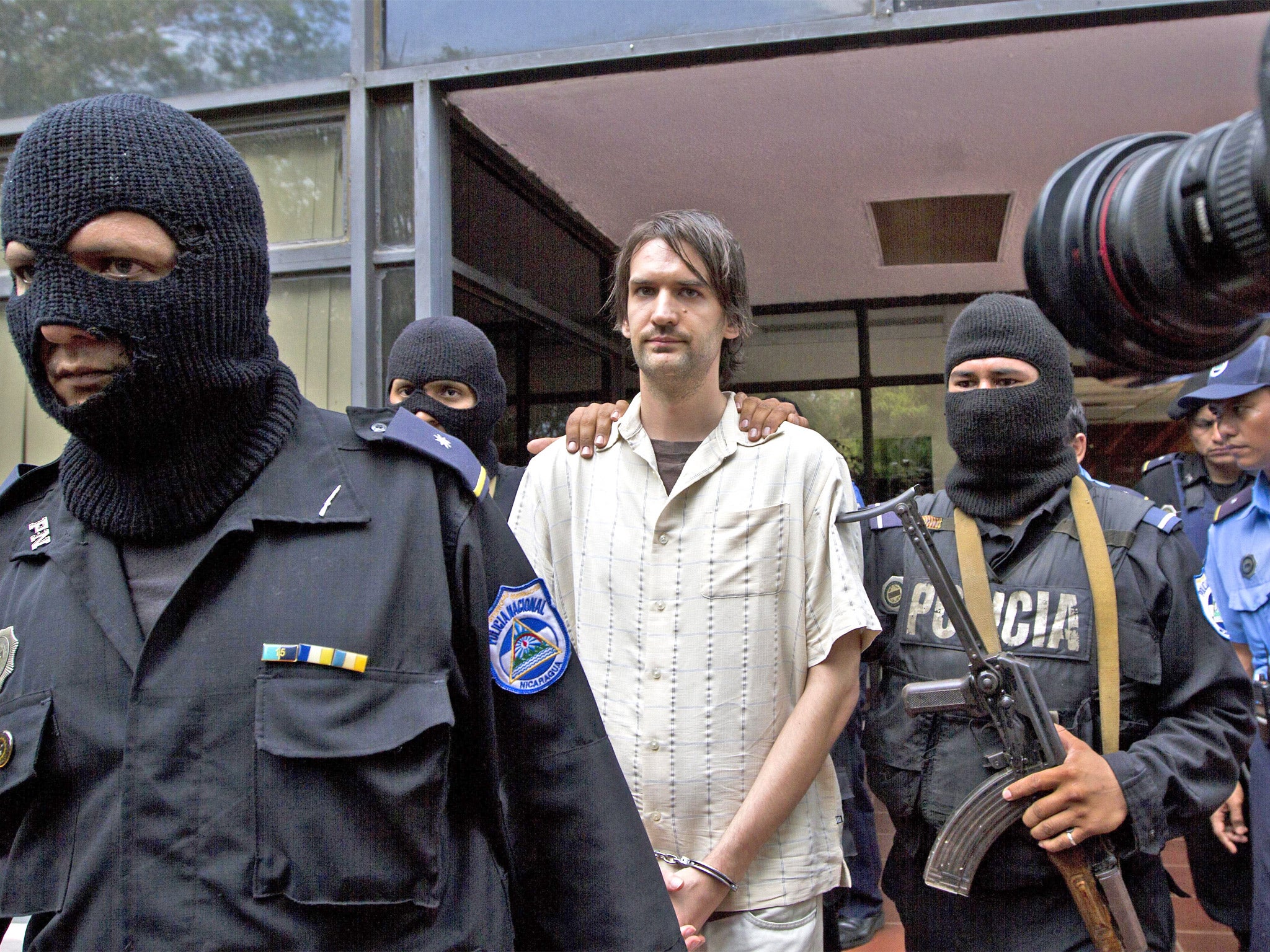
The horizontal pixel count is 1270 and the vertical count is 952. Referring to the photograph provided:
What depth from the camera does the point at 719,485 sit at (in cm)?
208

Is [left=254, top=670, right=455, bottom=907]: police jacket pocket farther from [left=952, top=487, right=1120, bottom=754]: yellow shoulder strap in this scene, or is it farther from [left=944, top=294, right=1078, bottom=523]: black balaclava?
[left=944, top=294, right=1078, bottom=523]: black balaclava

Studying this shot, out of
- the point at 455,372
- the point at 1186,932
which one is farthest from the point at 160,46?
the point at 1186,932

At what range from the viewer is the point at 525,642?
1.39 metres

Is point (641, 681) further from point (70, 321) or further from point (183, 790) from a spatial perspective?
point (70, 321)

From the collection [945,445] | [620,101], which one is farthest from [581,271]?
[945,445]

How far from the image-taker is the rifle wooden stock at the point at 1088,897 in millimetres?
1913

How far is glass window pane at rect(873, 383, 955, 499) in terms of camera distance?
776 cm

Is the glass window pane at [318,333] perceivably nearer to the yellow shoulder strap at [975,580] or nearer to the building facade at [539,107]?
the building facade at [539,107]

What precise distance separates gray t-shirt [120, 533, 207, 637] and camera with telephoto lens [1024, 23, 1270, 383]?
1107 millimetres

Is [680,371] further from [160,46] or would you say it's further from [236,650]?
[160,46]

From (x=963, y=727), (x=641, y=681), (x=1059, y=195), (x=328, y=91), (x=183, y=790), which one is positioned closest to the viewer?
(x=1059, y=195)

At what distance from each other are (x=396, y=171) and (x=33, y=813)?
379 cm

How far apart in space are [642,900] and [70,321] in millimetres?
1055

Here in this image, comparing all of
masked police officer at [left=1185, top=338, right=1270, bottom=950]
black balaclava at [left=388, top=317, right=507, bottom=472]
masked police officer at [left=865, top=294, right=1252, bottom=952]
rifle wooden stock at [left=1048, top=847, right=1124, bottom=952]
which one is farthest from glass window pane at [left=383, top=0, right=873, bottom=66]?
rifle wooden stock at [left=1048, top=847, right=1124, bottom=952]
